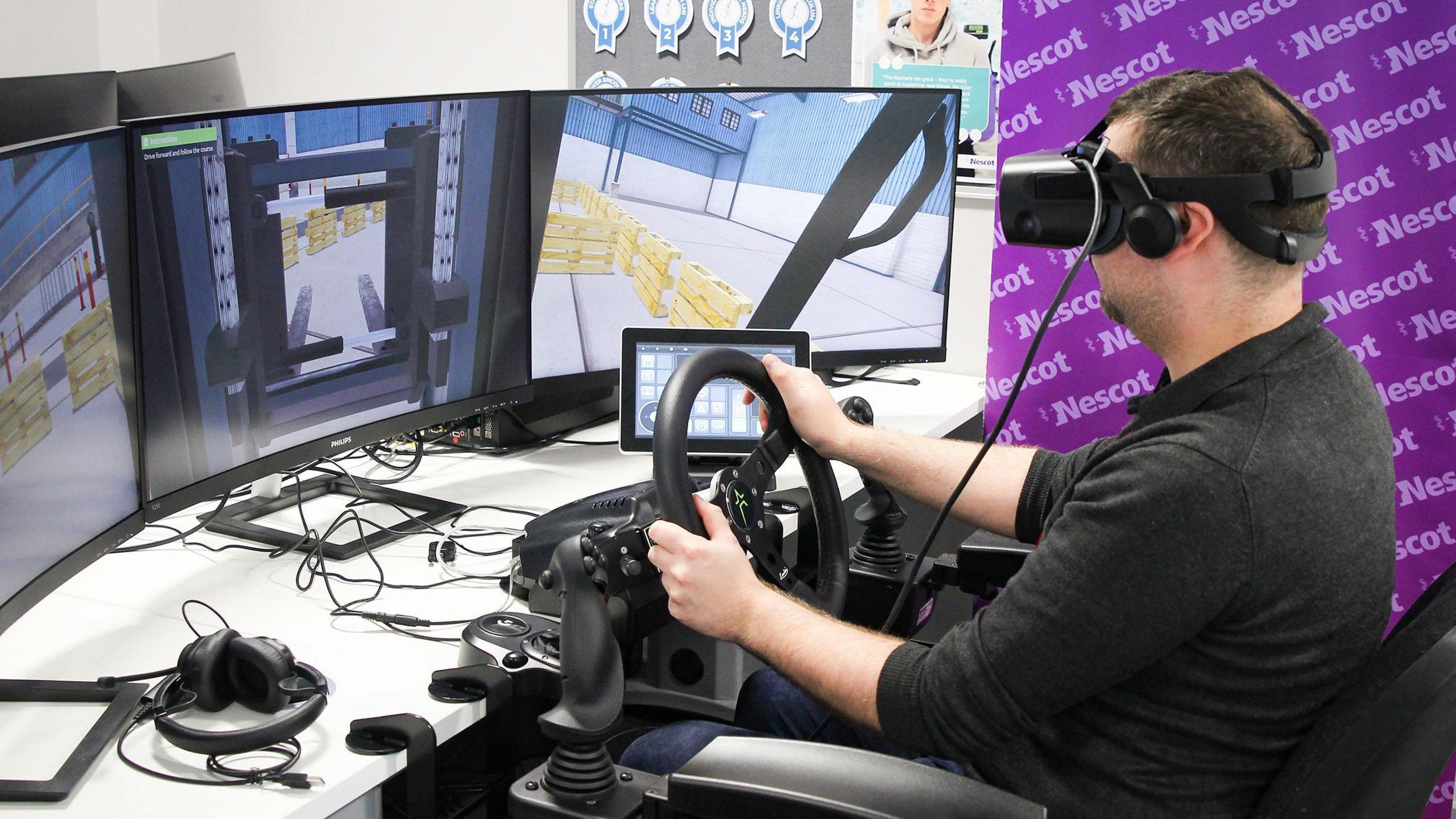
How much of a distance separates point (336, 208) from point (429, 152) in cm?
17

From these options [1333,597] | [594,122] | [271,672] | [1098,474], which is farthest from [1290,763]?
[594,122]

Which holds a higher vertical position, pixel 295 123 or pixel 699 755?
pixel 295 123

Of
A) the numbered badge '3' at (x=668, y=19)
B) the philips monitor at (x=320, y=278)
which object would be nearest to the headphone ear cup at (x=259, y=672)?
the philips monitor at (x=320, y=278)

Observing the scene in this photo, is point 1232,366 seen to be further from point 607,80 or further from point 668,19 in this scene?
point 607,80

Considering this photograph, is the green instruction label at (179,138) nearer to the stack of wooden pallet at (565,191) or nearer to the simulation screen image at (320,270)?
the simulation screen image at (320,270)

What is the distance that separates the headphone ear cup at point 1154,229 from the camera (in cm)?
106

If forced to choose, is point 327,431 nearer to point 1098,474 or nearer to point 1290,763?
point 1098,474

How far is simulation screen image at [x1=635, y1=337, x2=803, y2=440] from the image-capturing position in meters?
1.80

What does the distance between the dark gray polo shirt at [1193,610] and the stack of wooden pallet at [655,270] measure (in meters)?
1.02

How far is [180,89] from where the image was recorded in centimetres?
186

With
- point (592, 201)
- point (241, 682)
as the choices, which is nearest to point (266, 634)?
point (241, 682)

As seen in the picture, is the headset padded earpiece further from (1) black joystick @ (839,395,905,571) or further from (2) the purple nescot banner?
(2) the purple nescot banner

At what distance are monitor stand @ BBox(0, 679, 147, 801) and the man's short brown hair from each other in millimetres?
1035

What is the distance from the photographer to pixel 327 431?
1567 mm
